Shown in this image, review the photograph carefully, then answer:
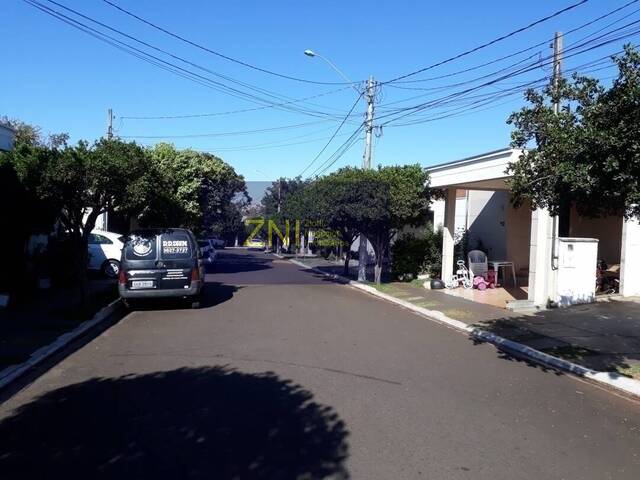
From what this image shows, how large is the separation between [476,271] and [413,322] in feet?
22.9

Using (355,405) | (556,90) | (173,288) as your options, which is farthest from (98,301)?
(556,90)

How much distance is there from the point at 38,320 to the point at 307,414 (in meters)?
7.29

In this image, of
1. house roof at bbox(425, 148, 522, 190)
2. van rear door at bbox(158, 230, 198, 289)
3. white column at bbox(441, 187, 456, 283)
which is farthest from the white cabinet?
van rear door at bbox(158, 230, 198, 289)

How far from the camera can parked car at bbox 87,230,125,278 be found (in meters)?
20.6

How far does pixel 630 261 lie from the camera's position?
15.6 m

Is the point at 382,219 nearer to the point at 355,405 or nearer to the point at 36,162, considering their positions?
the point at 36,162

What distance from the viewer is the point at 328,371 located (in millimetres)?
7637

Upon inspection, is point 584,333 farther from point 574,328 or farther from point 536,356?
point 536,356

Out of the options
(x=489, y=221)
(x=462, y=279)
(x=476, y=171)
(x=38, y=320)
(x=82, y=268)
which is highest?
(x=476, y=171)

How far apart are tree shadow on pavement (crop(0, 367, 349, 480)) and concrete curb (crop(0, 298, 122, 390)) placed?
78cm

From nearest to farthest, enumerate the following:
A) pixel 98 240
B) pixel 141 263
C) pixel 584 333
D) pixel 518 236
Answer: pixel 584 333 < pixel 141 263 < pixel 98 240 < pixel 518 236

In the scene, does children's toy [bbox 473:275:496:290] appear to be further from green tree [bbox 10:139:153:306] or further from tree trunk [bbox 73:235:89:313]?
tree trunk [bbox 73:235:89:313]

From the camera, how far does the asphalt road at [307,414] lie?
456 cm

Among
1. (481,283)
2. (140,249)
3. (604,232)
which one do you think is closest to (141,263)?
(140,249)
